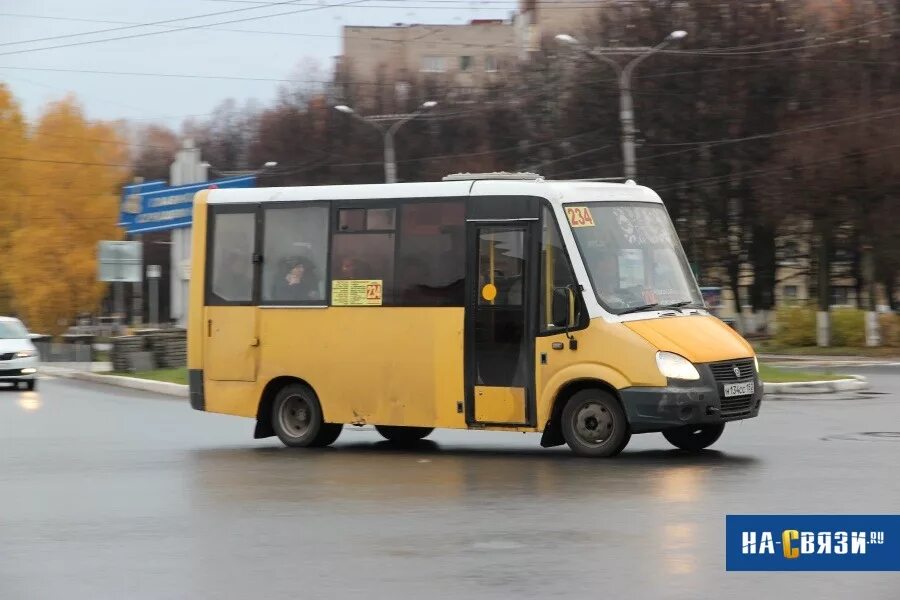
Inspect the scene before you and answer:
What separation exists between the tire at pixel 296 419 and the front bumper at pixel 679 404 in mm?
3930

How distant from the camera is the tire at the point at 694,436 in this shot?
611 inches

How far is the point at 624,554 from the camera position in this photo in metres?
9.16

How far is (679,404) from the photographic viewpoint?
1430cm

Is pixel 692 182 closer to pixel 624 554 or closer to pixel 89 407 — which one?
pixel 89 407

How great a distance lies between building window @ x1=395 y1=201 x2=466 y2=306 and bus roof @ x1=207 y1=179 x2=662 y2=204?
0.53 ft

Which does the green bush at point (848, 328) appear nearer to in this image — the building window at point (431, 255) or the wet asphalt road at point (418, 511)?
the wet asphalt road at point (418, 511)

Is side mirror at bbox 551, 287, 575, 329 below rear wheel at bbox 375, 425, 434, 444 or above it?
above

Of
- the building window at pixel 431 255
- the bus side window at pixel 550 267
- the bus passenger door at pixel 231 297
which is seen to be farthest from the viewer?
the bus passenger door at pixel 231 297

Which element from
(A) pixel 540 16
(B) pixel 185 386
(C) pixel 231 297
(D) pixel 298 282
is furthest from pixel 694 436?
(A) pixel 540 16

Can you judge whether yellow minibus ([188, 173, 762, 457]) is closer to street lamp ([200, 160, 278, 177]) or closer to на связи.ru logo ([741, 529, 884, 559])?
на связи.ru logo ([741, 529, 884, 559])

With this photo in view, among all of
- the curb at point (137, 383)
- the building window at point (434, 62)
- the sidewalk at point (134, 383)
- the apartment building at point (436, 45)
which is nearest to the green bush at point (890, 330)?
the sidewalk at point (134, 383)

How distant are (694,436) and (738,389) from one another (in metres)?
1.15

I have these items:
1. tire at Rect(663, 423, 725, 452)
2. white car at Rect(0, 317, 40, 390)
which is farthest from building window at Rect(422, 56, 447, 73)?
tire at Rect(663, 423, 725, 452)

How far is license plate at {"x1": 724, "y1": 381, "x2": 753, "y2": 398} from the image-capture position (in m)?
14.5
